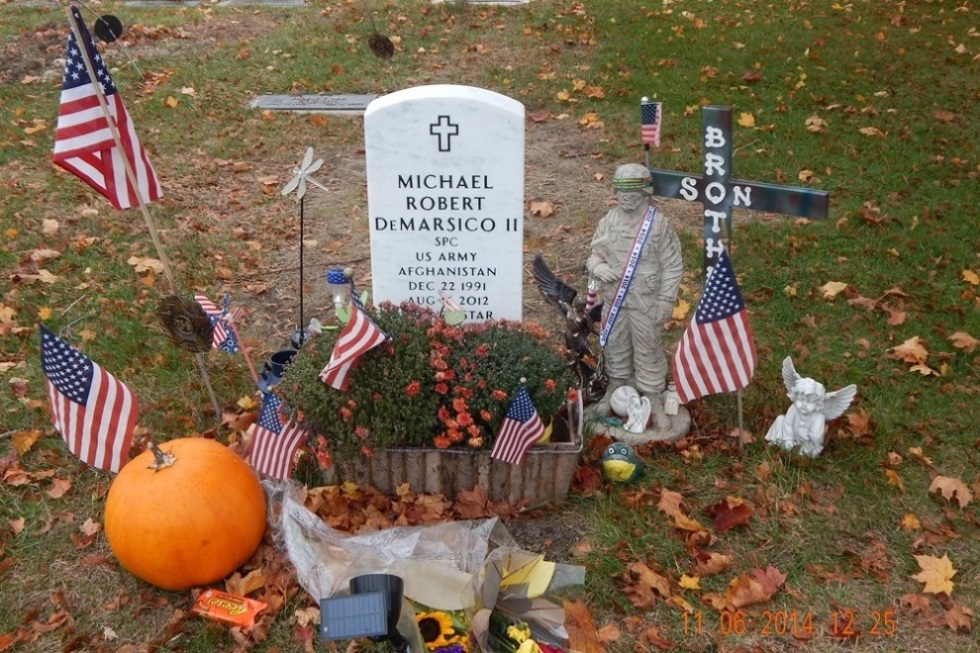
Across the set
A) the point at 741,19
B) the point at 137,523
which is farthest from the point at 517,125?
the point at 741,19

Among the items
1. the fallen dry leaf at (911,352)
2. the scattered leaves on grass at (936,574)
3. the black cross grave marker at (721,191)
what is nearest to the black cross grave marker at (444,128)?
the black cross grave marker at (721,191)

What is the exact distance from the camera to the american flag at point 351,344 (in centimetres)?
358

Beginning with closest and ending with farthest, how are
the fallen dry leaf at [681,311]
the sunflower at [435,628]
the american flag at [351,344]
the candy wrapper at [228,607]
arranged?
the sunflower at [435,628], the candy wrapper at [228,607], the american flag at [351,344], the fallen dry leaf at [681,311]

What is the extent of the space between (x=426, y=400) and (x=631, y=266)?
124cm

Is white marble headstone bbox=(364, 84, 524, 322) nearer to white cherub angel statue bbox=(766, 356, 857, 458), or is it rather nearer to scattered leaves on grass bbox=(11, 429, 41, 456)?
white cherub angel statue bbox=(766, 356, 857, 458)

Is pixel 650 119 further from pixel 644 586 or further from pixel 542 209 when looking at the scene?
pixel 542 209

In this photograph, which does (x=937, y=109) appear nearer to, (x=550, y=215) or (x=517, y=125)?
(x=550, y=215)

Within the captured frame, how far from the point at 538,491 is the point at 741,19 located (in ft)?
31.9

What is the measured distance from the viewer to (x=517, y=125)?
4.07m

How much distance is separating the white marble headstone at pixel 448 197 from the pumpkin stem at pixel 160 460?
1.41 meters

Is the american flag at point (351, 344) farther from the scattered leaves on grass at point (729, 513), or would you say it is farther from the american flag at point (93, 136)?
the scattered leaves on grass at point (729, 513)

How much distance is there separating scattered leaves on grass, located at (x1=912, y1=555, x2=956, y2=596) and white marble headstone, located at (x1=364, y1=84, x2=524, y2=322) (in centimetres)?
232

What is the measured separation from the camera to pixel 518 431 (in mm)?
3740

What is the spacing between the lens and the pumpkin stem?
3.59m
